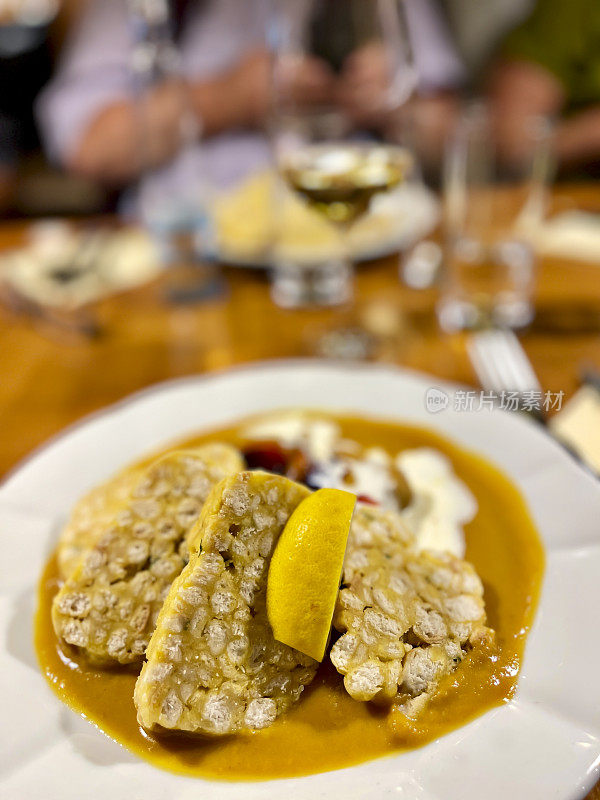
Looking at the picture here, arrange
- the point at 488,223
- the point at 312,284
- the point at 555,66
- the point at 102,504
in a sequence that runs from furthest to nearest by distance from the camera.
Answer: the point at 555,66
the point at 312,284
the point at 488,223
the point at 102,504

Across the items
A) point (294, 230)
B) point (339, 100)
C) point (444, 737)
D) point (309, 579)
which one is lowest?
point (294, 230)

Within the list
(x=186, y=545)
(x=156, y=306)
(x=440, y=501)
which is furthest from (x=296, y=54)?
(x=186, y=545)

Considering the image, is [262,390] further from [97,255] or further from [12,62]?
[12,62]

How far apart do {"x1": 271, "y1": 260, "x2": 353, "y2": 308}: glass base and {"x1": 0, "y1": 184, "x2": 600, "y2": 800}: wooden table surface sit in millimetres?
50

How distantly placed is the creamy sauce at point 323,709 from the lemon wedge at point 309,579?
0.34ft

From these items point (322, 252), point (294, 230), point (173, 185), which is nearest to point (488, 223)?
point (322, 252)

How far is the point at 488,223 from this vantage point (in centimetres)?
247

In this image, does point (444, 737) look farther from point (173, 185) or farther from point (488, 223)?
point (173, 185)

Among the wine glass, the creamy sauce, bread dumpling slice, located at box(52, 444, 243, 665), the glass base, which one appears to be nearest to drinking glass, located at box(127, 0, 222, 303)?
the glass base

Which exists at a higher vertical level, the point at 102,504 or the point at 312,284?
the point at 102,504

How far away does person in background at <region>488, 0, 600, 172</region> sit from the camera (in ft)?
14.6

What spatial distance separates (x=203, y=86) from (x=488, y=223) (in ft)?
9.58

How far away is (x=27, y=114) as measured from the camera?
6.07 metres

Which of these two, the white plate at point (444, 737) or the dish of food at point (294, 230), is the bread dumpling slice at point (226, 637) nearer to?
the white plate at point (444, 737)
